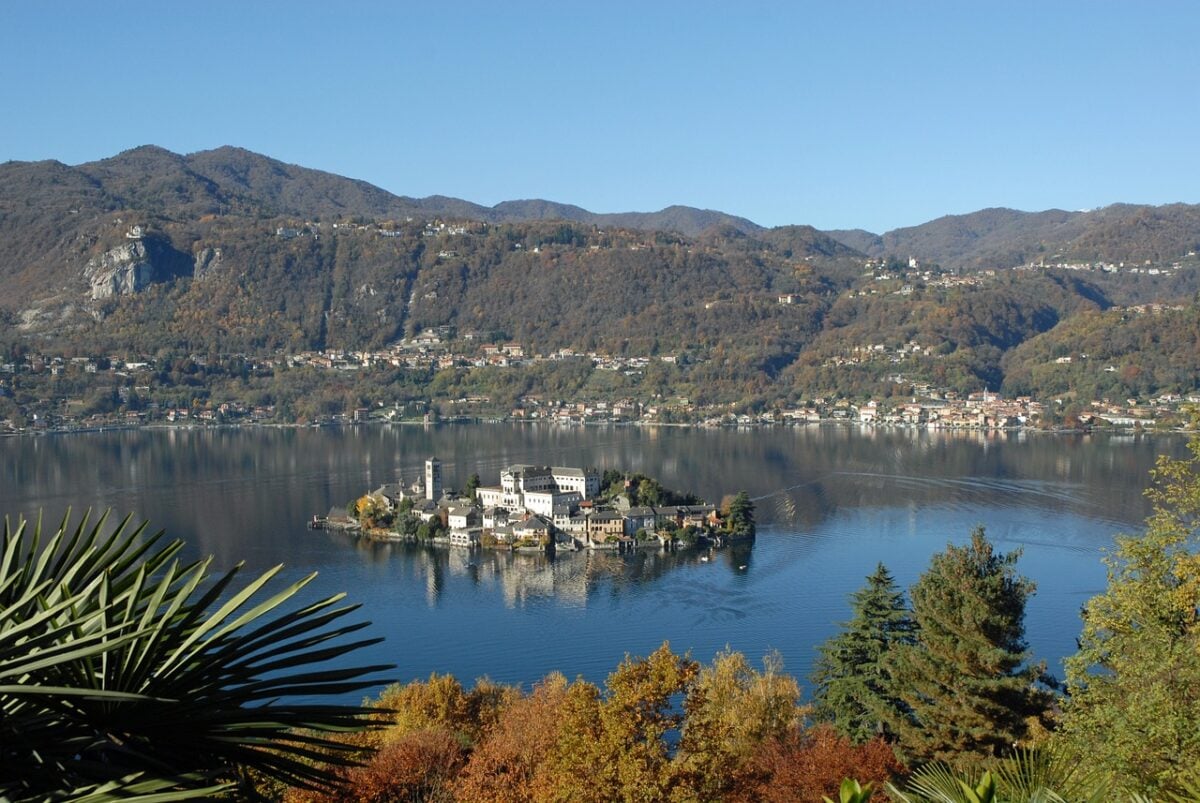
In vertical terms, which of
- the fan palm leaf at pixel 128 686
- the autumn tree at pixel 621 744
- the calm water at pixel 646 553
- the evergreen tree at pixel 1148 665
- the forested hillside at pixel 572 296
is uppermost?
the forested hillside at pixel 572 296

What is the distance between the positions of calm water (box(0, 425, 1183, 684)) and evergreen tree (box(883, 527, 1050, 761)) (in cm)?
308

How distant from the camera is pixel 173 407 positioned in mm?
38469

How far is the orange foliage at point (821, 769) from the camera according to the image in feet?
12.9

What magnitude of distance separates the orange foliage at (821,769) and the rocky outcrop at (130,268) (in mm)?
53454

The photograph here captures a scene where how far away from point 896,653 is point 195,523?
13163mm

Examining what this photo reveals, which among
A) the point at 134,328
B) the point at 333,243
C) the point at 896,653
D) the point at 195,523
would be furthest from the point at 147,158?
the point at 896,653

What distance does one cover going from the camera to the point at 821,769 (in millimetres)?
4012

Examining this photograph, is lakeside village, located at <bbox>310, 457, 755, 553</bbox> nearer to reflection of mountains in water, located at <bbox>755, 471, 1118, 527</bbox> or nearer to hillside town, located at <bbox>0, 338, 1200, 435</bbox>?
reflection of mountains in water, located at <bbox>755, 471, 1118, 527</bbox>

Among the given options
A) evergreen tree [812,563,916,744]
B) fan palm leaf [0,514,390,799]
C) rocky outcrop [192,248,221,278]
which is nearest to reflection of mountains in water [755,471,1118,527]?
evergreen tree [812,563,916,744]

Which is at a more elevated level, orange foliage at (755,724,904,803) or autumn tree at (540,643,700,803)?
autumn tree at (540,643,700,803)

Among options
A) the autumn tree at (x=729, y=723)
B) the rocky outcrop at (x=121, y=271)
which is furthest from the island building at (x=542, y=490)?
the rocky outcrop at (x=121, y=271)

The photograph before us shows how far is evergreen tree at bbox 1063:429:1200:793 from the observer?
2439 millimetres

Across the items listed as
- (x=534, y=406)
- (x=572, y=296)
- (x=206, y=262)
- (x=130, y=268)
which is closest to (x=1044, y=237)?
(x=572, y=296)

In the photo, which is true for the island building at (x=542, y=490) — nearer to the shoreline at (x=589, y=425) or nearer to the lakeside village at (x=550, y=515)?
the lakeside village at (x=550, y=515)
